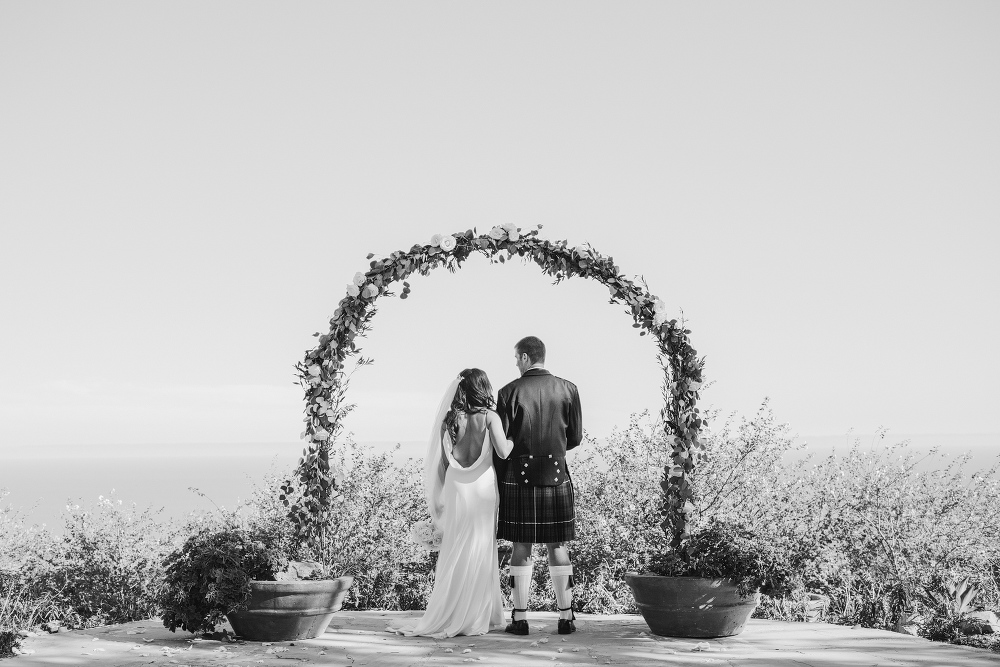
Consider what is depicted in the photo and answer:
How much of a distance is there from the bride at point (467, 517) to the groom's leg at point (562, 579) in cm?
41

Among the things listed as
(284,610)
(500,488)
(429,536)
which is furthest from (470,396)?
(284,610)

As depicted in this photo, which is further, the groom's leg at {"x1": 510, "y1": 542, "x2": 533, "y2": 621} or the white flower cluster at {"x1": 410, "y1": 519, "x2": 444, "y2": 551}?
the white flower cluster at {"x1": 410, "y1": 519, "x2": 444, "y2": 551}

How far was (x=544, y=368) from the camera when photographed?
6.11 m

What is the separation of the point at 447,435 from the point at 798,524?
3327 mm

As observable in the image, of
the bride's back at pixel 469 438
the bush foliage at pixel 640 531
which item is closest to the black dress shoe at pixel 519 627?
the bride's back at pixel 469 438

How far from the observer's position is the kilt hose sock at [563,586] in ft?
19.6

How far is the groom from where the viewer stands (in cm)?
593

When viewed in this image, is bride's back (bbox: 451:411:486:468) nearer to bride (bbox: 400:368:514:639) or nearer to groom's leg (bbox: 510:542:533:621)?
bride (bbox: 400:368:514:639)

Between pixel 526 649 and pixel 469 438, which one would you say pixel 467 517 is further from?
pixel 526 649

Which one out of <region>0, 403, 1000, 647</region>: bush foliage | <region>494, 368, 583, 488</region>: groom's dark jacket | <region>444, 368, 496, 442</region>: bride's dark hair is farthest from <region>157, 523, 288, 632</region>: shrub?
<region>494, 368, 583, 488</region>: groom's dark jacket

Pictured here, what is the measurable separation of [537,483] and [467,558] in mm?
715

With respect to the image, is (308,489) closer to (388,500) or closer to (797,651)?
(388,500)

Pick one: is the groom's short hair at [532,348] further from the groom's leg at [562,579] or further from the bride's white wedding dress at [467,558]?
the groom's leg at [562,579]

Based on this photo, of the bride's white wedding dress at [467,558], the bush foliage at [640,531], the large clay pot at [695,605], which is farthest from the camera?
the bush foliage at [640,531]
